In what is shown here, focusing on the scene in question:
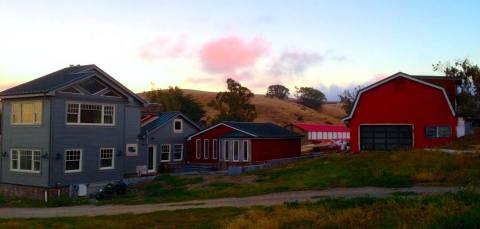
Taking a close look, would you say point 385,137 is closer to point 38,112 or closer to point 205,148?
point 205,148

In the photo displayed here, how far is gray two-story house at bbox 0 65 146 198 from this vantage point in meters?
33.3

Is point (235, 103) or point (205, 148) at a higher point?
point (235, 103)

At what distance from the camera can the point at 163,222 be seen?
1717cm

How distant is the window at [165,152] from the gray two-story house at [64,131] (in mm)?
6360

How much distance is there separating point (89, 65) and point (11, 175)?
9332 millimetres

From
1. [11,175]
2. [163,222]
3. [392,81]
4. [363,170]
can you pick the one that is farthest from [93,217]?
[392,81]

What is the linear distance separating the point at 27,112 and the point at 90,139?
15.0ft

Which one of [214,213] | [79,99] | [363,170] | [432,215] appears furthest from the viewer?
[79,99]

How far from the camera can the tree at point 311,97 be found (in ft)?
579

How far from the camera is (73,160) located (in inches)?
1362

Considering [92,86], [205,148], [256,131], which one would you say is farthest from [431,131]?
[92,86]

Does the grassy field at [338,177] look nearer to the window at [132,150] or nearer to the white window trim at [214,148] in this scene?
the window at [132,150]

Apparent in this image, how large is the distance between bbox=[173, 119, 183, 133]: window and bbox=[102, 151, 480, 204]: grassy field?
41.1 ft

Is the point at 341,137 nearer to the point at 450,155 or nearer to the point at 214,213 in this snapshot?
the point at 450,155
